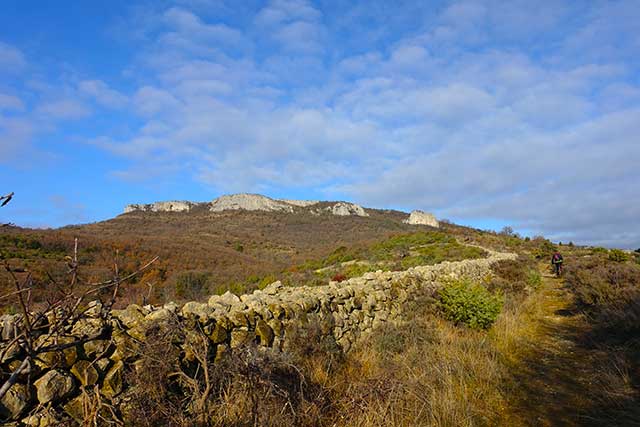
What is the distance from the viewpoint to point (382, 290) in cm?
875

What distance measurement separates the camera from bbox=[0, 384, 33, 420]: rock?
2.94 meters

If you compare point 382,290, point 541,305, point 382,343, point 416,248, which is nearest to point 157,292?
point 382,290

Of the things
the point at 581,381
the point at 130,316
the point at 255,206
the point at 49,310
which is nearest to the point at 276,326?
the point at 130,316

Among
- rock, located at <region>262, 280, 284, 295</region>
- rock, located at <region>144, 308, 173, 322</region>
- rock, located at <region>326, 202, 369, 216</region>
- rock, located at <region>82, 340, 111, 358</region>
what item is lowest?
rock, located at <region>82, 340, 111, 358</region>

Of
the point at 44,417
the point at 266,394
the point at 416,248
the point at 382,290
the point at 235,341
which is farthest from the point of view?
the point at 416,248

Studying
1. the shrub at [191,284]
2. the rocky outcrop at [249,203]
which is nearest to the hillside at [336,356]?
the shrub at [191,284]

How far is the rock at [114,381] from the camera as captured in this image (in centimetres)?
355

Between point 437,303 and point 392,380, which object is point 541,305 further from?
point 392,380

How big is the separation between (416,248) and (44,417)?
79.5 feet

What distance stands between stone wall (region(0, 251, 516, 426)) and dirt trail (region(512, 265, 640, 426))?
2.86 m

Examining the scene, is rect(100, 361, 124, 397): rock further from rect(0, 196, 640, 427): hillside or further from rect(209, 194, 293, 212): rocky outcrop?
rect(209, 194, 293, 212): rocky outcrop

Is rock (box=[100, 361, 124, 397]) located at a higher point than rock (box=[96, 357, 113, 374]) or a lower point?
lower

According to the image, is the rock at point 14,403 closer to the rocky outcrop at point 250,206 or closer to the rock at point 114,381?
the rock at point 114,381

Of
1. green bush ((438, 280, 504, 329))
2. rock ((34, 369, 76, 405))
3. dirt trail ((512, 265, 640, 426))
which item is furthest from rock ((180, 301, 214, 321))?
green bush ((438, 280, 504, 329))
